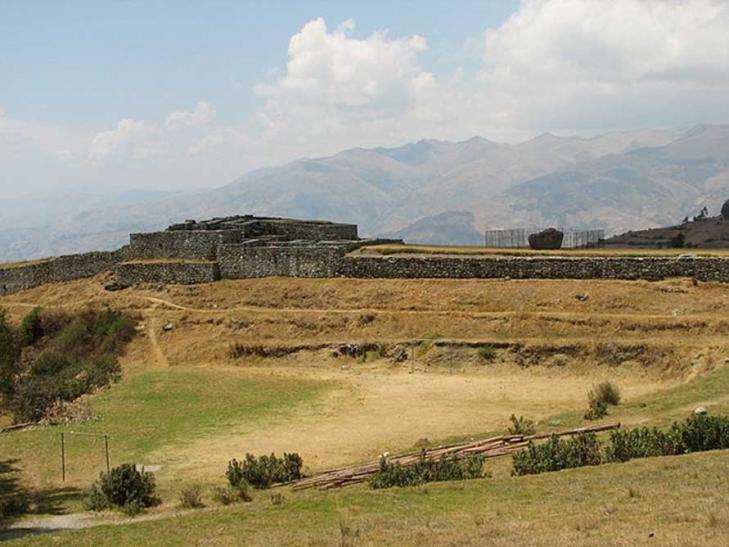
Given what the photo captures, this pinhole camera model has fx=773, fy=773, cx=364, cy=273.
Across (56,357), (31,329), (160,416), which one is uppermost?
(31,329)

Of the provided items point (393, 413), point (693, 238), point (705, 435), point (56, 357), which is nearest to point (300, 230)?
point (56, 357)

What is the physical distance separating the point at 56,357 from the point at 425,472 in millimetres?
28356

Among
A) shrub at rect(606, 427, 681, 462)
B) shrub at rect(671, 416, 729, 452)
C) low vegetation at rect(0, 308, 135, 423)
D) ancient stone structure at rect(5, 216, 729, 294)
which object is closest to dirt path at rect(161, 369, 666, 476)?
shrub at rect(606, 427, 681, 462)

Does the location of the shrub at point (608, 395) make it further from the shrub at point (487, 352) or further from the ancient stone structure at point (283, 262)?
the ancient stone structure at point (283, 262)

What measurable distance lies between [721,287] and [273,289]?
23.7 m

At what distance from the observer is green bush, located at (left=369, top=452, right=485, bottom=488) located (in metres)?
18.2

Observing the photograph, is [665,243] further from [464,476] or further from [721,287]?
[464,476]

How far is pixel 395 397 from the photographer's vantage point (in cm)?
3092

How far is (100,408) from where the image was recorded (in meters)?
32.0

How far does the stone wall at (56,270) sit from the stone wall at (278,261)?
32.0 feet

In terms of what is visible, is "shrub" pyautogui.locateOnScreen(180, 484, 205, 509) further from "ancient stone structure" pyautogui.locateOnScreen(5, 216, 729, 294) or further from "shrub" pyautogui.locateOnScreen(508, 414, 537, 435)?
"ancient stone structure" pyautogui.locateOnScreen(5, 216, 729, 294)

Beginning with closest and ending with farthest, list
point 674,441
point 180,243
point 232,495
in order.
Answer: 1. point 674,441
2. point 232,495
3. point 180,243

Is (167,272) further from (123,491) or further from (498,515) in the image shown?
(498,515)

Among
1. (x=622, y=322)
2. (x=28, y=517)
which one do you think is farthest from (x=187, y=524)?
(x=622, y=322)
